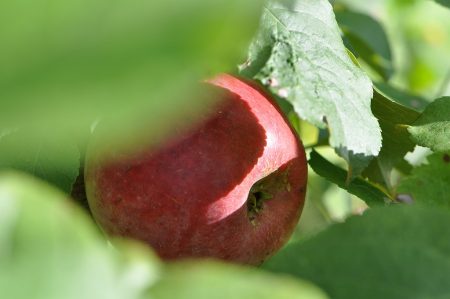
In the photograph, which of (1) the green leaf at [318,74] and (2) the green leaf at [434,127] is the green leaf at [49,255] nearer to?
(1) the green leaf at [318,74]

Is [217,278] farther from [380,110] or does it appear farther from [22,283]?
[380,110]

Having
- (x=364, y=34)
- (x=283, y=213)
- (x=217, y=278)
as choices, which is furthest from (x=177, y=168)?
(x=364, y=34)

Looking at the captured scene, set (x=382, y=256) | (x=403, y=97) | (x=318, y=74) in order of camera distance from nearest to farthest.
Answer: (x=382, y=256), (x=318, y=74), (x=403, y=97)

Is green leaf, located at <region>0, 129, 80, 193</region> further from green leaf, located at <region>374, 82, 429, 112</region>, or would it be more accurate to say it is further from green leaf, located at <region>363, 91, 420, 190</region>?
green leaf, located at <region>374, 82, 429, 112</region>

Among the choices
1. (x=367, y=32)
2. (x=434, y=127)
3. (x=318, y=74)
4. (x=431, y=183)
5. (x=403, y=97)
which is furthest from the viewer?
(x=367, y=32)

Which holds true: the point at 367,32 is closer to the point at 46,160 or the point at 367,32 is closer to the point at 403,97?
the point at 403,97

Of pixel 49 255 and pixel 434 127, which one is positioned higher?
pixel 49 255

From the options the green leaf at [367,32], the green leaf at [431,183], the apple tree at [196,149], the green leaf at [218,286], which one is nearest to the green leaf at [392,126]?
the apple tree at [196,149]

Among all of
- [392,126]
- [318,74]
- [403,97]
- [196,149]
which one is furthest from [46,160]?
[403,97]
